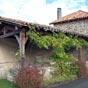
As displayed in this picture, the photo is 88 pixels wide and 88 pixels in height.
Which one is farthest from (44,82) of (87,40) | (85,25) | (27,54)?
(85,25)

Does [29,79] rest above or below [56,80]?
above

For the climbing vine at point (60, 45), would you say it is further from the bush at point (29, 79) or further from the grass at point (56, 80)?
the bush at point (29, 79)

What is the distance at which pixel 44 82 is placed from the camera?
1256 cm

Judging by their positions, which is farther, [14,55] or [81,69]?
[14,55]

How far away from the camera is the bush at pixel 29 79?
430 inches

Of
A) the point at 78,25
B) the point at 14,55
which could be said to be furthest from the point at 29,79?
the point at 78,25

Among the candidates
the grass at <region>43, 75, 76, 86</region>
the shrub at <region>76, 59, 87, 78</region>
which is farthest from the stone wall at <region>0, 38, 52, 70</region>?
the shrub at <region>76, 59, 87, 78</region>

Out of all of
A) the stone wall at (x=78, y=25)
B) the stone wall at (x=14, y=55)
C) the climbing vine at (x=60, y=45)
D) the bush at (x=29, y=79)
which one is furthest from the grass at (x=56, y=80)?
the stone wall at (x=78, y=25)

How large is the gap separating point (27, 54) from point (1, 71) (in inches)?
108

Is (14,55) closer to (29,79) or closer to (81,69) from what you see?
(81,69)

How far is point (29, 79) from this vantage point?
10898 millimetres

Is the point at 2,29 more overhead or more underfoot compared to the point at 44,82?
more overhead

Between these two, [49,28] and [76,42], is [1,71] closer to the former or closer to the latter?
[49,28]

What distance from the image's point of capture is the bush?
10.9m
